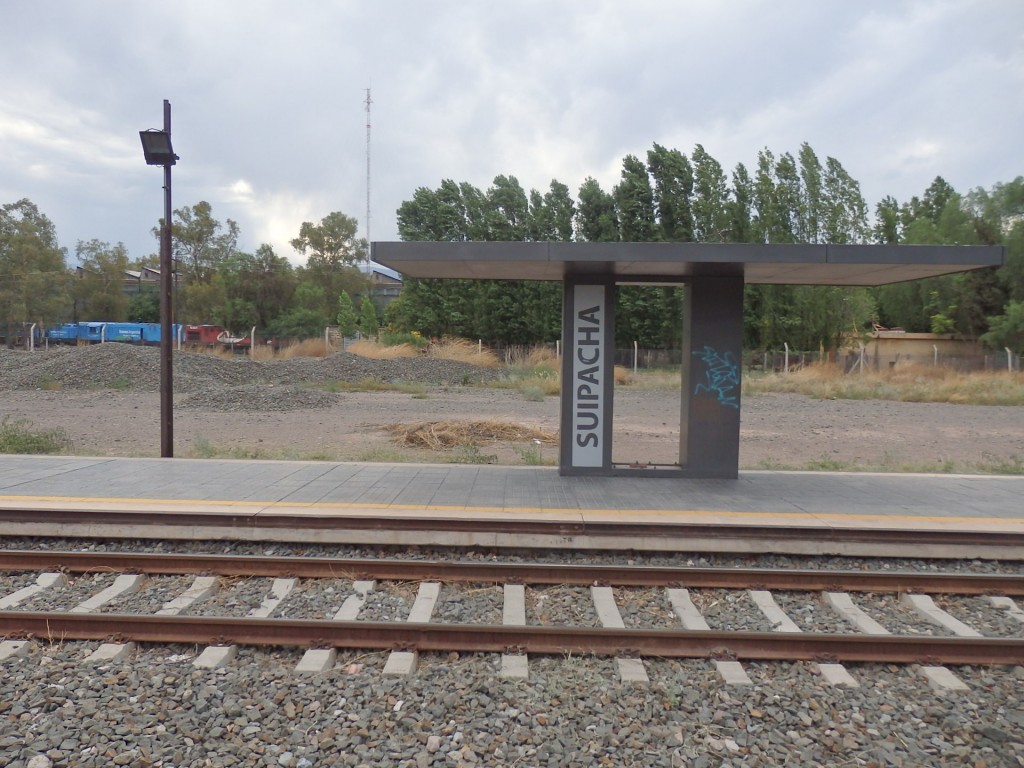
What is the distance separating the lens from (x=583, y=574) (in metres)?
6.91

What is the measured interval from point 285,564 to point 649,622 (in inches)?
128

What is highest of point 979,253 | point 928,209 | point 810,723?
point 928,209

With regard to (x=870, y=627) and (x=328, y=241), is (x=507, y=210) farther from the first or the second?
(x=870, y=627)

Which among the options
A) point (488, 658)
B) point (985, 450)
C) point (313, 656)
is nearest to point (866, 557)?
point (488, 658)

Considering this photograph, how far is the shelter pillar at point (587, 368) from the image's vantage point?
10461 millimetres

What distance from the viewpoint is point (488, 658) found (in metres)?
5.53

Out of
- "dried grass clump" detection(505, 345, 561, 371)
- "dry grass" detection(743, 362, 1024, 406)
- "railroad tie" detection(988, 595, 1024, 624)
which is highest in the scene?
"dried grass clump" detection(505, 345, 561, 371)

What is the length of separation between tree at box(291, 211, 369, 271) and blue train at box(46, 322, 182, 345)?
63.6 feet

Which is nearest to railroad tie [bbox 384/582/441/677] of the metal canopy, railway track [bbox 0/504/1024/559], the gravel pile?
railway track [bbox 0/504/1024/559]

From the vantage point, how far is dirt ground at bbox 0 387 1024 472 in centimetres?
1477

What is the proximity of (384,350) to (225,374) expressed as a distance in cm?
1163

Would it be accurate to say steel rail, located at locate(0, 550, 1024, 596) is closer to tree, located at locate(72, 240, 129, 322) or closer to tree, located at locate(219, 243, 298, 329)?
tree, located at locate(219, 243, 298, 329)

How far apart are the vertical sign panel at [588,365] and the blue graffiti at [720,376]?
129cm

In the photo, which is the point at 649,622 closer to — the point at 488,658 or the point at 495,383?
the point at 488,658
